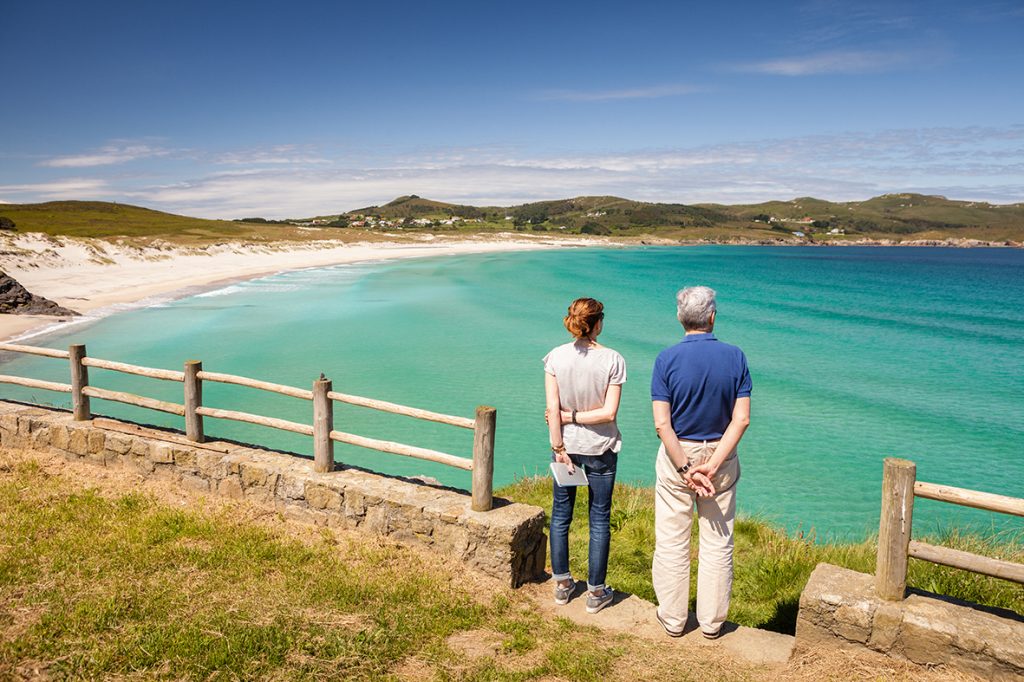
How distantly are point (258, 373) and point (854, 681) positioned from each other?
18.3 meters

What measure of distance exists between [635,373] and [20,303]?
24592 millimetres

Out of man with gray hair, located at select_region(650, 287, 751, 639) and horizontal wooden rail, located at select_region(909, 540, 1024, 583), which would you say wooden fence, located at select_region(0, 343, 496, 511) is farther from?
horizontal wooden rail, located at select_region(909, 540, 1024, 583)

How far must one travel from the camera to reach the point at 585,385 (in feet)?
15.6

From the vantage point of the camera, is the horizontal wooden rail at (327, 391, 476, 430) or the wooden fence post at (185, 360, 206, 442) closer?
the horizontal wooden rail at (327, 391, 476, 430)

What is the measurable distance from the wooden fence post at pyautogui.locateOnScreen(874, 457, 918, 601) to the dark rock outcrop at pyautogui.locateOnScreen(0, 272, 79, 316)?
30096 mm

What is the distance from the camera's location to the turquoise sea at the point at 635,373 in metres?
13.6

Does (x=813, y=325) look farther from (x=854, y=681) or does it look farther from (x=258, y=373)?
(x=854, y=681)

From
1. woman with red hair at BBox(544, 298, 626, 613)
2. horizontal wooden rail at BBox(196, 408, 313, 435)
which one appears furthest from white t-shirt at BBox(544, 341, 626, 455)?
horizontal wooden rail at BBox(196, 408, 313, 435)

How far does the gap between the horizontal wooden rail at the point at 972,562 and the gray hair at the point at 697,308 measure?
6.86 feet

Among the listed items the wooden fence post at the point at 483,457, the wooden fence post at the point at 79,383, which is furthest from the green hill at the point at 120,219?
the wooden fence post at the point at 483,457

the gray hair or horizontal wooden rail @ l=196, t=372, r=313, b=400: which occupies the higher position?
the gray hair

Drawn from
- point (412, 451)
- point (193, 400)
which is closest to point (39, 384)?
point (193, 400)

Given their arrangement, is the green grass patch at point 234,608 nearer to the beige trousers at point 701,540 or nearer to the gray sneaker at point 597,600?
the gray sneaker at point 597,600

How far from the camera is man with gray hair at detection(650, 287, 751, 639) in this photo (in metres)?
4.34
